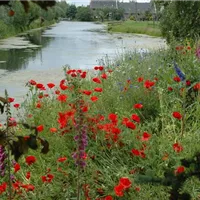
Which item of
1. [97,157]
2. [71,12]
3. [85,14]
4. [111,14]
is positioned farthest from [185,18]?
[71,12]

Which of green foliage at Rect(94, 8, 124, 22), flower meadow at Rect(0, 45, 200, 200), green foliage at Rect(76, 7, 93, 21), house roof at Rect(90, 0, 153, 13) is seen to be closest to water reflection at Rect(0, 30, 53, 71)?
flower meadow at Rect(0, 45, 200, 200)

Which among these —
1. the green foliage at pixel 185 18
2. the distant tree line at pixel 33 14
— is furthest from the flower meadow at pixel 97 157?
the green foliage at pixel 185 18

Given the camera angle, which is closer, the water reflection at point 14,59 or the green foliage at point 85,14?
the water reflection at point 14,59

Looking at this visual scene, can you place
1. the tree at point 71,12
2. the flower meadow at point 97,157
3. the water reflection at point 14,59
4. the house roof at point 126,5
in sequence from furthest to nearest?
the tree at point 71,12 → the house roof at point 126,5 → the water reflection at point 14,59 → the flower meadow at point 97,157

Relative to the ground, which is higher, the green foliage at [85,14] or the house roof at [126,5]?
the house roof at [126,5]

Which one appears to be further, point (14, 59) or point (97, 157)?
point (14, 59)

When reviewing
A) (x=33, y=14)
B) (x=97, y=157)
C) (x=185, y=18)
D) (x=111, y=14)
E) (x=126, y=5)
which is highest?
(x=126, y=5)

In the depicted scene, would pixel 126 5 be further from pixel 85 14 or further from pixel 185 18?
pixel 185 18

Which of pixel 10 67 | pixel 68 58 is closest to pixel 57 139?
pixel 10 67

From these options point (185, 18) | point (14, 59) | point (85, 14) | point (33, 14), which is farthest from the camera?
point (85, 14)

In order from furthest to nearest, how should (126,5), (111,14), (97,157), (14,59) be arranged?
(126,5) → (111,14) → (14,59) → (97,157)

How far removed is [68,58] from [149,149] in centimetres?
1491

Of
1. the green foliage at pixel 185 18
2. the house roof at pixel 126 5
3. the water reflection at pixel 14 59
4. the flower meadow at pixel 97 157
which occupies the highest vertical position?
the house roof at pixel 126 5

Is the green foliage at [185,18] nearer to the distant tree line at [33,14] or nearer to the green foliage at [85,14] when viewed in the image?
the distant tree line at [33,14]
